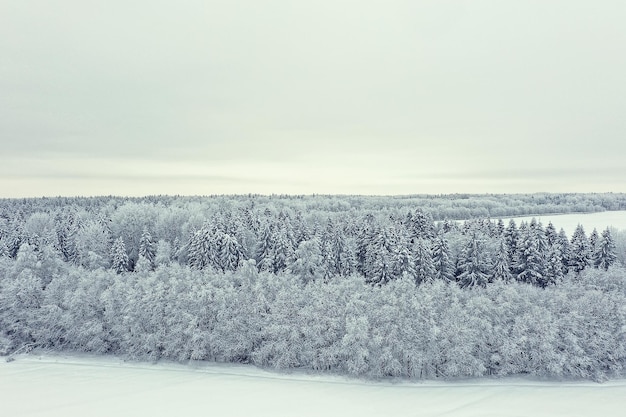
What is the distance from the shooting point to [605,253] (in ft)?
197

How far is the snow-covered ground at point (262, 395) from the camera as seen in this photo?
3722 centimetres

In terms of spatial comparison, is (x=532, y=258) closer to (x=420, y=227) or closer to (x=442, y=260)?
(x=442, y=260)

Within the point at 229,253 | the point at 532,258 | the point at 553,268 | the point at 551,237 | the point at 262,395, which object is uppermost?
the point at 551,237

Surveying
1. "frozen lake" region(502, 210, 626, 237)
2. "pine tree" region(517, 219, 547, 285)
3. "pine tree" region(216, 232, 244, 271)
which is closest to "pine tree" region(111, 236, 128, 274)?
"pine tree" region(216, 232, 244, 271)

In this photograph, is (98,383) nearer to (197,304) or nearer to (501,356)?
(197,304)

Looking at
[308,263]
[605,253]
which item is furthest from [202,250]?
[605,253]

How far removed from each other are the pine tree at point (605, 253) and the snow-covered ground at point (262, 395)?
24.4m

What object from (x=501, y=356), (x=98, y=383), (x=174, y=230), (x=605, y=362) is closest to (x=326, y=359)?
(x=501, y=356)

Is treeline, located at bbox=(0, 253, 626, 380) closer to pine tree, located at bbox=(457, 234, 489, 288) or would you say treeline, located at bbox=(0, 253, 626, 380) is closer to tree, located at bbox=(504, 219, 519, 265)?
pine tree, located at bbox=(457, 234, 489, 288)

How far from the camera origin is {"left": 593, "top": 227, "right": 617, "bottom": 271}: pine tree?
5962 centimetres

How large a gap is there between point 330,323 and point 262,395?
947cm

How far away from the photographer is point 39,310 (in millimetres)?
48938

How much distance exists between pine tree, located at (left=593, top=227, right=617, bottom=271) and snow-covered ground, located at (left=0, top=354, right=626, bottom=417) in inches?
962

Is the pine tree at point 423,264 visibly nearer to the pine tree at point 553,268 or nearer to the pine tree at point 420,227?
the pine tree at point 420,227
